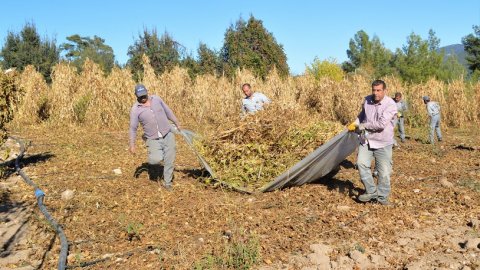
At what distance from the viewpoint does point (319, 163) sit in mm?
6551

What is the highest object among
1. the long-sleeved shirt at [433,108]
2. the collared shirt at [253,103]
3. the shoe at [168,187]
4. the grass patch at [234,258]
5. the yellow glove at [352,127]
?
the collared shirt at [253,103]

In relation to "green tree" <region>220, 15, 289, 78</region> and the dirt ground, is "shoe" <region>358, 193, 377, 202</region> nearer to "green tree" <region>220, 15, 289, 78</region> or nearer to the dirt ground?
the dirt ground

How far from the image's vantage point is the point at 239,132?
276 inches

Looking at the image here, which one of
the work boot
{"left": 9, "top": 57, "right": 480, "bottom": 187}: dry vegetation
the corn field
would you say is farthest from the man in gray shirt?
the corn field

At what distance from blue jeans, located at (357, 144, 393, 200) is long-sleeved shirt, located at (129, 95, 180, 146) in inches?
120

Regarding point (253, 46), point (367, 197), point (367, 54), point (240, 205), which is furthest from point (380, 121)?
point (367, 54)

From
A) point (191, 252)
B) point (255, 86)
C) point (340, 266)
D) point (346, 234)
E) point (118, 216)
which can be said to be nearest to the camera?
point (340, 266)

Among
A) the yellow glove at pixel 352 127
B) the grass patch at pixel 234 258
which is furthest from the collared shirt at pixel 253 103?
the grass patch at pixel 234 258

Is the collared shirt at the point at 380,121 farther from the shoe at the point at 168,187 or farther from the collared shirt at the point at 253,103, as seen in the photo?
the shoe at the point at 168,187

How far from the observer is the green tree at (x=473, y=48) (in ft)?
160

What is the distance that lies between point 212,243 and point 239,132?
251 centimetres

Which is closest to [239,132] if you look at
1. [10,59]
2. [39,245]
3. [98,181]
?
[98,181]

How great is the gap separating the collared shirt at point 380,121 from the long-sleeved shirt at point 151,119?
3088mm

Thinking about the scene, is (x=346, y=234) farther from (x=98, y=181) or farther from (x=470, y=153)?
(x=470, y=153)
